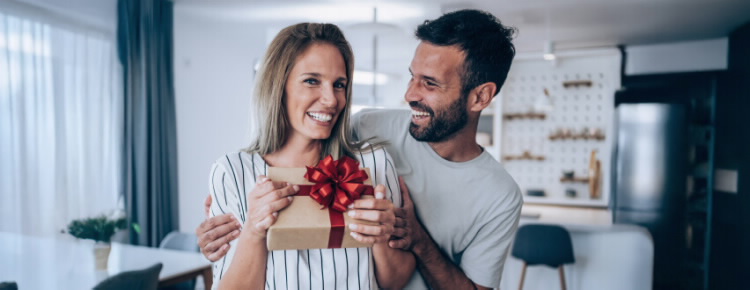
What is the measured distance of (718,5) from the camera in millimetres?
4043

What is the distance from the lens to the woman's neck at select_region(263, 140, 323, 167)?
3.61 ft

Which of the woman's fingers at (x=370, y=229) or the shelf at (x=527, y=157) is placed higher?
the woman's fingers at (x=370, y=229)

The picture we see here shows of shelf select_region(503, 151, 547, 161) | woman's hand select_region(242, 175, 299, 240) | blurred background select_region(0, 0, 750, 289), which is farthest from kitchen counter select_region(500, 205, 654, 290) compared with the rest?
shelf select_region(503, 151, 547, 161)

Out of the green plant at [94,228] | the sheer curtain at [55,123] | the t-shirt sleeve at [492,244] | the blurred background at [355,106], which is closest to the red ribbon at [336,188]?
the t-shirt sleeve at [492,244]

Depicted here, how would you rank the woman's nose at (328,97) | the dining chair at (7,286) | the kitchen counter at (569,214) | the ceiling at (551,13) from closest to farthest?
the woman's nose at (328,97), the dining chair at (7,286), the ceiling at (551,13), the kitchen counter at (569,214)

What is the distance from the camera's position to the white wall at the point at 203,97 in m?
4.14

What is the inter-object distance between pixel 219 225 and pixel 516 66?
20.1 feet

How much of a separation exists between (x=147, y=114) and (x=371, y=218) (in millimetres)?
3601

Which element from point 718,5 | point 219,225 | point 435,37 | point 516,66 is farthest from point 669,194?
point 219,225

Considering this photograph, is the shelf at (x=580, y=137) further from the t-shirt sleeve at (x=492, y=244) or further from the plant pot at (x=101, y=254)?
the t-shirt sleeve at (x=492, y=244)

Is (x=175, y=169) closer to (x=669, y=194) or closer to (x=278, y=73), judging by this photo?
(x=278, y=73)

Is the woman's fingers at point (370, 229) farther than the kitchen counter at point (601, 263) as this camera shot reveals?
No

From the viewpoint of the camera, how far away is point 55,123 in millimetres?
3350

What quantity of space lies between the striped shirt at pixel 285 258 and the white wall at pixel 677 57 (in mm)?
6018
